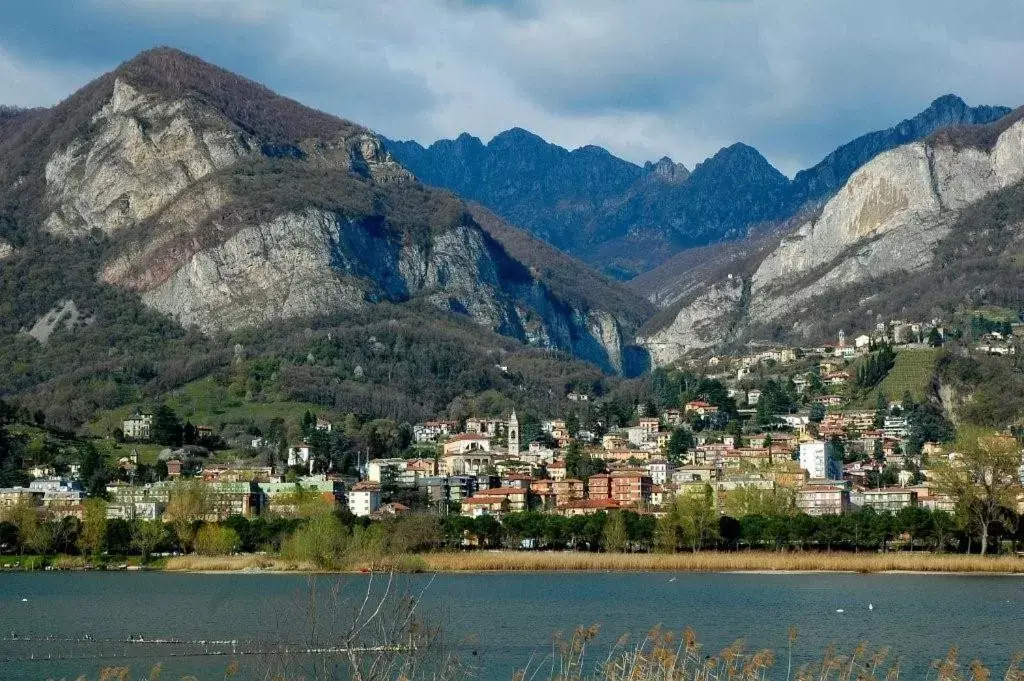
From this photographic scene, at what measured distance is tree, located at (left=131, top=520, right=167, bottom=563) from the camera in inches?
3888

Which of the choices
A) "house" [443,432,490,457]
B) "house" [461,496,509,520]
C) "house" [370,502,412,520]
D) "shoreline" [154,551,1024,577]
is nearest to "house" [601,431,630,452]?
"house" [443,432,490,457]

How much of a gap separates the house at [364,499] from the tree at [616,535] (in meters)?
33.8

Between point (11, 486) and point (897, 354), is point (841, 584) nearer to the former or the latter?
point (11, 486)

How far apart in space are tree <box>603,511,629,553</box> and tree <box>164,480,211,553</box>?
2645cm

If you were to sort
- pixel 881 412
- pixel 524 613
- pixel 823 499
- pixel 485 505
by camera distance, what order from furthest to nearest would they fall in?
pixel 881 412 < pixel 485 505 < pixel 823 499 < pixel 524 613

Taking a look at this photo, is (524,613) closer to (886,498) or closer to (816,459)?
→ (886,498)

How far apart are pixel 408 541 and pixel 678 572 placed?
1681cm

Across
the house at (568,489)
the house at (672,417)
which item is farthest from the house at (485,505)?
the house at (672,417)

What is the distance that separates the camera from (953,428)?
15925 cm

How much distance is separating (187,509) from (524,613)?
52.6 m

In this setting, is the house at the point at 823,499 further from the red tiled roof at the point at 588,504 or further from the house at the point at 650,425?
the house at the point at 650,425

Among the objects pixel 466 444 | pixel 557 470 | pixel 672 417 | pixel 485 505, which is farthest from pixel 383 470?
pixel 672 417

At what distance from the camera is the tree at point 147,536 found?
98.8 meters

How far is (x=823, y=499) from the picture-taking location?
413ft
